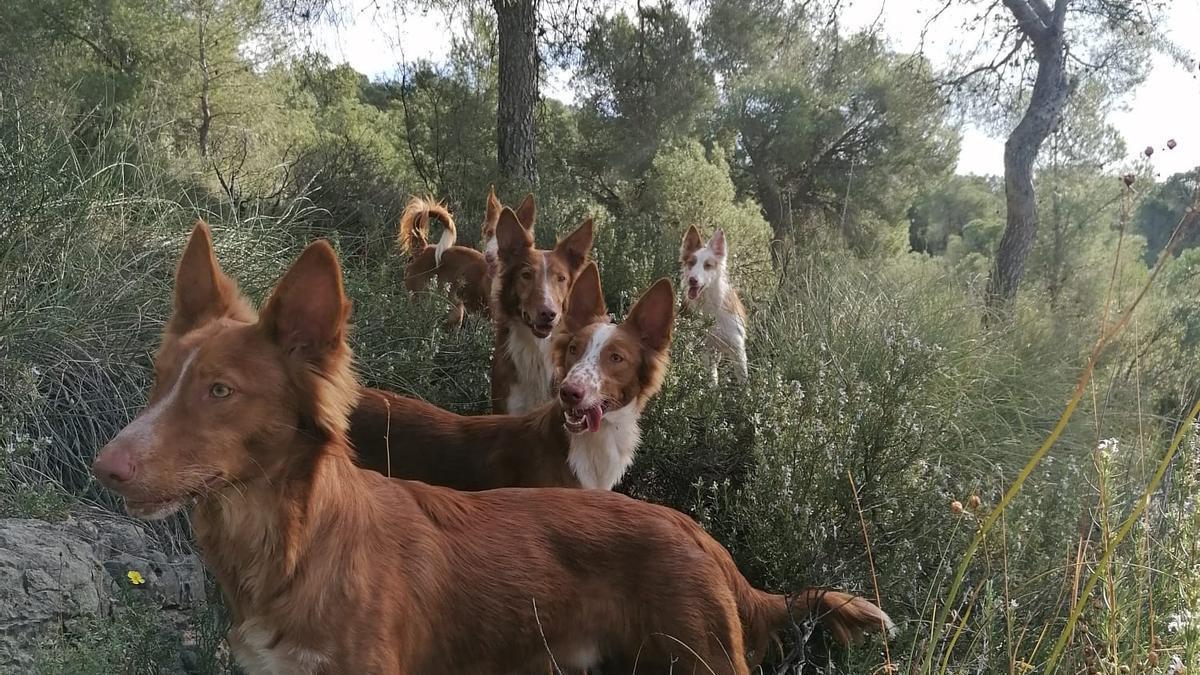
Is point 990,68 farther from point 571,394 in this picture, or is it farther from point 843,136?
point 571,394

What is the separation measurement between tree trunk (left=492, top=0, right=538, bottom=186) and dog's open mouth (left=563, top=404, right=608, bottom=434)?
20.9ft

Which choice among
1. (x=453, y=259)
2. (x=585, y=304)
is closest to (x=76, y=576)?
(x=585, y=304)

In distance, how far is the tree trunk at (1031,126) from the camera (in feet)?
34.9

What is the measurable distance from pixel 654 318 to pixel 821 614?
1647 mm

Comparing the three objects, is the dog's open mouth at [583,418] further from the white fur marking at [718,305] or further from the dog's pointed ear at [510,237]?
the white fur marking at [718,305]

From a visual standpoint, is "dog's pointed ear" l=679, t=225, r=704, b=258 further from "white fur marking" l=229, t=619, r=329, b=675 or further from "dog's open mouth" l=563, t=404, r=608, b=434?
"white fur marking" l=229, t=619, r=329, b=675

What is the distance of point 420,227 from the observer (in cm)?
827

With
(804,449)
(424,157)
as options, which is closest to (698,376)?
(804,449)

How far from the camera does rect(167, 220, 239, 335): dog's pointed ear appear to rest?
2.29 m

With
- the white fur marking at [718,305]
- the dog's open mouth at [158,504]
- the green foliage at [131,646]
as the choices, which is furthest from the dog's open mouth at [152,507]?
the white fur marking at [718,305]

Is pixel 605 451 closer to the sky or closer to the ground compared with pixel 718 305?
closer to the ground

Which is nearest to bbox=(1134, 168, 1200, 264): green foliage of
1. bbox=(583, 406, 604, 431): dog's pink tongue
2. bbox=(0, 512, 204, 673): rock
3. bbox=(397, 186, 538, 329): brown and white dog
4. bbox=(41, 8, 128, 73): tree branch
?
bbox=(583, 406, 604, 431): dog's pink tongue

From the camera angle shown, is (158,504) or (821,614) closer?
(158,504)

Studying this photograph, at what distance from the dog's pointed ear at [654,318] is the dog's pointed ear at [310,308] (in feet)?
6.29
